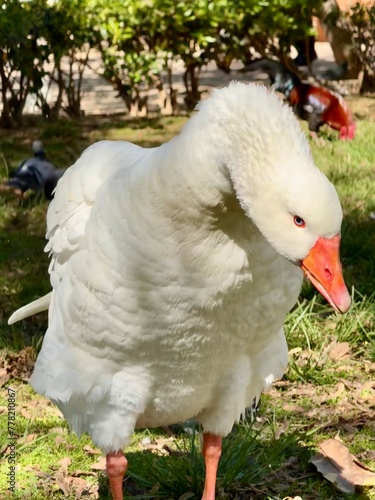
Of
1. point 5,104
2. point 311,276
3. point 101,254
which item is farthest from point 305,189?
point 5,104

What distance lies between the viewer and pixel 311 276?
252 cm

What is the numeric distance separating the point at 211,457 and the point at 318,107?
5959mm

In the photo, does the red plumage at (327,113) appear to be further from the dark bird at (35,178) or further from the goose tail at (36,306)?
the goose tail at (36,306)

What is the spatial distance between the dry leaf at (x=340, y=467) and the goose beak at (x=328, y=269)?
166 cm

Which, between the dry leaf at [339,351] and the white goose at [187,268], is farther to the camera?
the dry leaf at [339,351]

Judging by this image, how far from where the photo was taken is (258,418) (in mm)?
4539

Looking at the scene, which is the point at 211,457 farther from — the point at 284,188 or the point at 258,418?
the point at 284,188

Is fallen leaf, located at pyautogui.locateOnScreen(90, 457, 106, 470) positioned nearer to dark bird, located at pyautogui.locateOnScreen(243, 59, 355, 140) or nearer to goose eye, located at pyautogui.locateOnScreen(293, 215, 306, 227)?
goose eye, located at pyautogui.locateOnScreen(293, 215, 306, 227)

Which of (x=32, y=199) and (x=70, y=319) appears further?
(x=32, y=199)

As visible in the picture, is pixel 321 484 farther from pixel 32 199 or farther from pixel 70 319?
pixel 32 199

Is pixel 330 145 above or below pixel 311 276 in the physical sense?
below

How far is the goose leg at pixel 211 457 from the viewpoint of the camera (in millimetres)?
3635

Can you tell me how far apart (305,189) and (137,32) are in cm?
798

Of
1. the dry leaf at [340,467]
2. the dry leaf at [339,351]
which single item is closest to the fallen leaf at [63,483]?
the dry leaf at [340,467]
